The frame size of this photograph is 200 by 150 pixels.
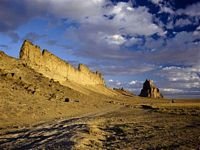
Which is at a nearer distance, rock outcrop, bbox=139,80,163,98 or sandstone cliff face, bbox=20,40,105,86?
sandstone cliff face, bbox=20,40,105,86

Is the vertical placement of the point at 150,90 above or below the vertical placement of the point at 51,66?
below

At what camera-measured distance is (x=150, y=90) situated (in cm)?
15650

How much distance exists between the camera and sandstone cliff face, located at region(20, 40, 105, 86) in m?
73.6

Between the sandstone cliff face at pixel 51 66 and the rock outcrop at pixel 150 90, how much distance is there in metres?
39.7

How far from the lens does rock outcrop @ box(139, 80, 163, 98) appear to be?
156m

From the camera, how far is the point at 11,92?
40469 millimetres

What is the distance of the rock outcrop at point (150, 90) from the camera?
513ft

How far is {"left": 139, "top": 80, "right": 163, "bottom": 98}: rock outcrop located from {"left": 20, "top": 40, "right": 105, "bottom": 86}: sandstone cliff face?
3968cm

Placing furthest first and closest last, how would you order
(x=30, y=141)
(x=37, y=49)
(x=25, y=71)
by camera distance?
(x=37, y=49), (x=25, y=71), (x=30, y=141)

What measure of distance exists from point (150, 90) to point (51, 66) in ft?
259

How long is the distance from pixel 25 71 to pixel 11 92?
1780cm

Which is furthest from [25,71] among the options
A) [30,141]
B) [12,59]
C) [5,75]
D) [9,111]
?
[30,141]

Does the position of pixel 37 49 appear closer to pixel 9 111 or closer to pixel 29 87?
pixel 29 87

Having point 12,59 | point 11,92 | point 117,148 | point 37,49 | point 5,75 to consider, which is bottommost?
point 117,148
